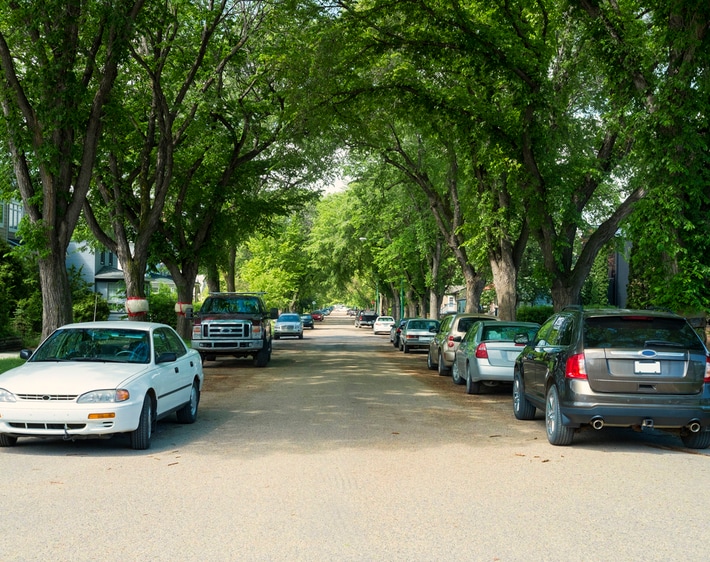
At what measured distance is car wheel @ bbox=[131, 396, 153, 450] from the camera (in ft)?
32.9

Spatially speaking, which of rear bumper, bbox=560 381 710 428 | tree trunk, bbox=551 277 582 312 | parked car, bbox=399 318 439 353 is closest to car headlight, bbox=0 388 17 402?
rear bumper, bbox=560 381 710 428

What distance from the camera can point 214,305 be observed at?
25.3 m

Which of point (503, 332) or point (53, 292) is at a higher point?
point (53, 292)

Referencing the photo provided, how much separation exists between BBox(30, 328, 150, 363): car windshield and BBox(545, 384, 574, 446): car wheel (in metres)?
5.35

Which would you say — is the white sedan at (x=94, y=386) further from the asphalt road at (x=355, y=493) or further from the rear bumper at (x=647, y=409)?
the rear bumper at (x=647, y=409)

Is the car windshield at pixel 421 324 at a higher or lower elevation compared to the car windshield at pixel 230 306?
lower

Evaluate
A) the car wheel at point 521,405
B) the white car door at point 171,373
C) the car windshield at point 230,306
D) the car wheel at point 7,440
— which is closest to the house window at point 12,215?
the car windshield at point 230,306

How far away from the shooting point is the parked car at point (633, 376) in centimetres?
1006

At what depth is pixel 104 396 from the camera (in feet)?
31.7

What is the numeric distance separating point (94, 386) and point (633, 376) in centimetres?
644

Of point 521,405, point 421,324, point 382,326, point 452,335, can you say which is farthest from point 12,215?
point 521,405

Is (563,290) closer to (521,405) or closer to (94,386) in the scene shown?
(521,405)

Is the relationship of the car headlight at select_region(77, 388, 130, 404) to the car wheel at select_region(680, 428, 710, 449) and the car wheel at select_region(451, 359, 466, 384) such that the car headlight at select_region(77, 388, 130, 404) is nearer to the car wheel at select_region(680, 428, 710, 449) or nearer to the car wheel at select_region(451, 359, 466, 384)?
the car wheel at select_region(680, 428, 710, 449)

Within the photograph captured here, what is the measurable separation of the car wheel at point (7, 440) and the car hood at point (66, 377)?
701 millimetres
